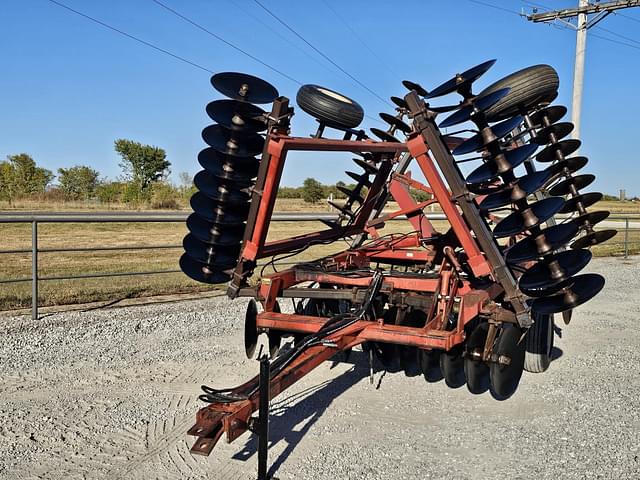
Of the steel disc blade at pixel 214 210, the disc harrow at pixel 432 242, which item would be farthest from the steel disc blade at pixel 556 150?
the steel disc blade at pixel 214 210

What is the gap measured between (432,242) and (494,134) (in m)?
1.77

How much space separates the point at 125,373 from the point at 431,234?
10.3 ft

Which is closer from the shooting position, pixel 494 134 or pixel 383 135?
pixel 494 134

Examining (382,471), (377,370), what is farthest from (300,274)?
(382,471)

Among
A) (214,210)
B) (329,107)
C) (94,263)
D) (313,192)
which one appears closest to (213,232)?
(214,210)

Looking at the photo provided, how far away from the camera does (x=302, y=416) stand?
4.34 metres

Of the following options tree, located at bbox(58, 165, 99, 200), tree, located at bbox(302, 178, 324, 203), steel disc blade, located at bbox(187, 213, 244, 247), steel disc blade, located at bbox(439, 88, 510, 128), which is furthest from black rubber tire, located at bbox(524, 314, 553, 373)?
tree, located at bbox(58, 165, 99, 200)

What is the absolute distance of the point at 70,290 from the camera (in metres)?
9.20

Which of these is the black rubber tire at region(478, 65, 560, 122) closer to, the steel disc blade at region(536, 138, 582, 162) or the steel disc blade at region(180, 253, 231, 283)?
the steel disc blade at region(536, 138, 582, 162)

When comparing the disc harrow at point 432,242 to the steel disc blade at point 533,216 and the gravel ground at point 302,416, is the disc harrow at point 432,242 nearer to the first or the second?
the steel disc blade at point 533,216

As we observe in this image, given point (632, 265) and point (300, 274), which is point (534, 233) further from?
point (632, 265)

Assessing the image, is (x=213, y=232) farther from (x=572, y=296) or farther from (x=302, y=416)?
(x=572, y=296)

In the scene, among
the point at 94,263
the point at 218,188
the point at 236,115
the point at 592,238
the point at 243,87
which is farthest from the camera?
the point at 94,263

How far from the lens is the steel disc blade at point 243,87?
4.86m
